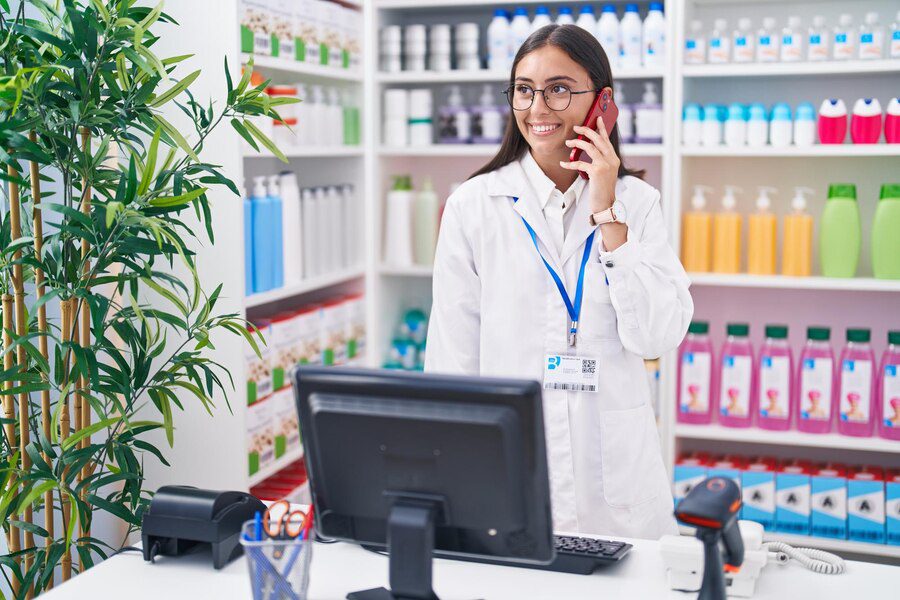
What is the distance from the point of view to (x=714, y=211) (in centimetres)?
368

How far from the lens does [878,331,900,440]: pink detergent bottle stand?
3.23m

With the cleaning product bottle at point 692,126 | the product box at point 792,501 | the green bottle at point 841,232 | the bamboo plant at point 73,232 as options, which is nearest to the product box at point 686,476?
the product box at point 792,501

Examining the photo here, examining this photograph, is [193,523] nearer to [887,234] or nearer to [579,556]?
[579,556]

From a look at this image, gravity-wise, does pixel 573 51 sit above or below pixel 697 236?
above

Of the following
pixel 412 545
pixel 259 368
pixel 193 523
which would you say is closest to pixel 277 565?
pixel 412 545

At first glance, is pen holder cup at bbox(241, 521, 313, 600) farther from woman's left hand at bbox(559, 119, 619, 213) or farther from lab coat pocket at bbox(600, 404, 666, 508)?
woman's left hand at bbox(559, 119, 619, 213)

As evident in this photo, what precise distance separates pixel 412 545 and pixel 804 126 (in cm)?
245

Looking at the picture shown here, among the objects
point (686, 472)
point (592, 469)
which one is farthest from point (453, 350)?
point (686, 472)

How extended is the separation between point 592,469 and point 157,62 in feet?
4.32

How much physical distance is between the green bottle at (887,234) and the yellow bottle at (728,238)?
442 millimetres

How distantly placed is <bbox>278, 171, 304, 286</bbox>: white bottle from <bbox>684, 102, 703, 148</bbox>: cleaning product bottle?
1364 millimetres

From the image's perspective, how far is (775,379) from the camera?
11.0 ft

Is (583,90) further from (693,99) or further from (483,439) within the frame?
(693,99)

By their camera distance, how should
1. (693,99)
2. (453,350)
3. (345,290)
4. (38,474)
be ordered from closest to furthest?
(38,474), (453,350), (693,99), (345,290)
